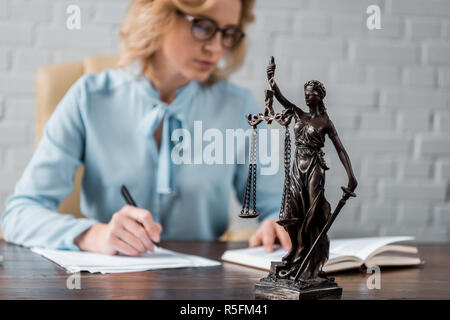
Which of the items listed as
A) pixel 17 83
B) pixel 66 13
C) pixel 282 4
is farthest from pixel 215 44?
pixel 17 83

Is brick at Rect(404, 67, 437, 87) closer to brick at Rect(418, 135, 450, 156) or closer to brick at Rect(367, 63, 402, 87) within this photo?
brick at Rect(367, 63, 402, 87)

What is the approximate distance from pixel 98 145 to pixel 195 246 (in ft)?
1.54

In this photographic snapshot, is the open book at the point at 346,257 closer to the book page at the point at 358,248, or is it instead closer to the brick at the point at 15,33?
the book page at the point at 358,248

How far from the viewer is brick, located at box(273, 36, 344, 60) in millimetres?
1820

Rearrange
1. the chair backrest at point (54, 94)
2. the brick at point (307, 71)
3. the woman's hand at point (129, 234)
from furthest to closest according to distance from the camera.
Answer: the brick at point (307, 71)
the chair backrest at point (54, 94)
the woman's hand at point (129, 234)

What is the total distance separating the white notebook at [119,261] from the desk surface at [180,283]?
0.07ft

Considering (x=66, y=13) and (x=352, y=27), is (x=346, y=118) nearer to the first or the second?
(x=352, y=27)

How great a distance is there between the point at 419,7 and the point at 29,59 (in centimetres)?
139

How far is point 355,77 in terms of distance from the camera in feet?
6.09

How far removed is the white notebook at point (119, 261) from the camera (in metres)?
0.86

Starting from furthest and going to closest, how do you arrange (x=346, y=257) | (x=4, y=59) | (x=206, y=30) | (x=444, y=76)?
(x=444, y=76) → (x=4, y=59) → (x=206, y=30) → (x=346, y=257)

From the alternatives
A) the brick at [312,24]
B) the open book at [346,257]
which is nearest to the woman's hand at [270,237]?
the open book at [346,257]

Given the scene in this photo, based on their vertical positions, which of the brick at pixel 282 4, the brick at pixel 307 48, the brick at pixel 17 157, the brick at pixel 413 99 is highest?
the brick at pixel 282 4
